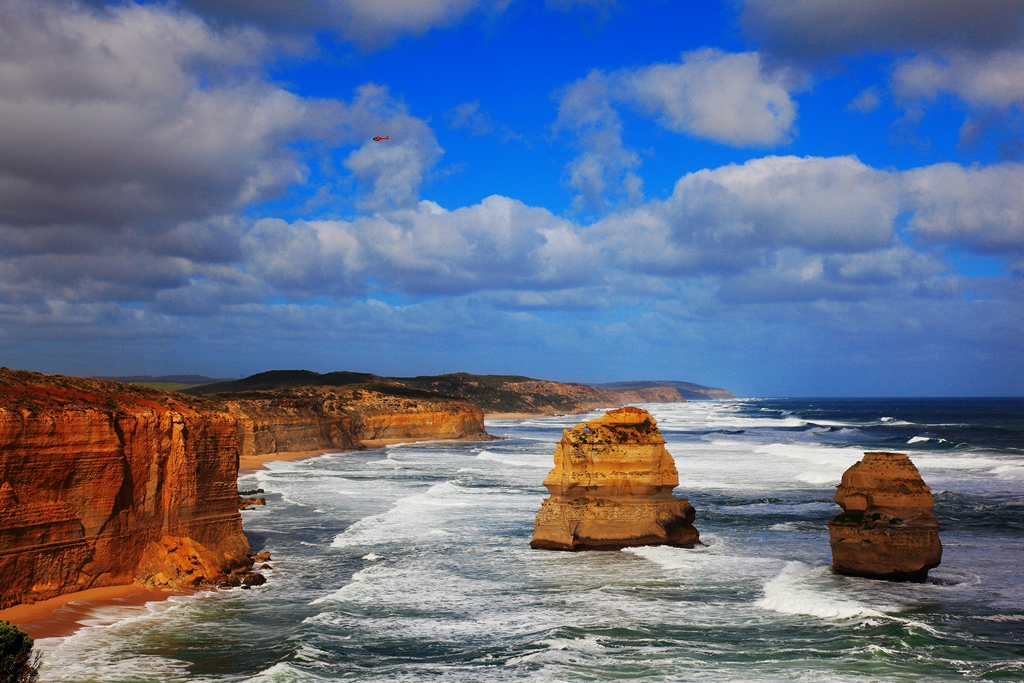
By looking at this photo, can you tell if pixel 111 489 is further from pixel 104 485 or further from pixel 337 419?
pixel 337 419

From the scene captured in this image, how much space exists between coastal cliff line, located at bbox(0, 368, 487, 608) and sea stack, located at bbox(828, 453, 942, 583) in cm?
1505

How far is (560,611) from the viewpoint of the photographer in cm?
1809

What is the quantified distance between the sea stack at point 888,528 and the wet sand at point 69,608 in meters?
16.3

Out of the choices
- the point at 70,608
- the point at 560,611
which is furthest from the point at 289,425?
the point at 560,611

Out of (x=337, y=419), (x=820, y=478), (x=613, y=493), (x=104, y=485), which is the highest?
(x=104, y=485)

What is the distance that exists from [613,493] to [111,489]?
42.9 feet

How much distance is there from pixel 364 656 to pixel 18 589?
25.4ft

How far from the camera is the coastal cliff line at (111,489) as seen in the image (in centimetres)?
1761

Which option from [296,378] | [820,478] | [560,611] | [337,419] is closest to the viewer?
[560,611]

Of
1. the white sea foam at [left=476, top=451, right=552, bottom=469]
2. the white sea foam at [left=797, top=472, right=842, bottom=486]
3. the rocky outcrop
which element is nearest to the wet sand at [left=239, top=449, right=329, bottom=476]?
the rocky outcrop

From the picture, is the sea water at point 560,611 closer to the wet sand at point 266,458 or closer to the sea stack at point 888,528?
the sea stack at point 888,528

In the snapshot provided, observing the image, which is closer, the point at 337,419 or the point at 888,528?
Result: the point at 888,528

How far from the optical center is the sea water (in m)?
14.7

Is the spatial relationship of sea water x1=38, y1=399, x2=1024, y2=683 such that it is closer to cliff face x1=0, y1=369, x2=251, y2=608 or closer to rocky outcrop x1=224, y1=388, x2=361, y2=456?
cliff face x1=0, y1=369, x2=251, y2=608
